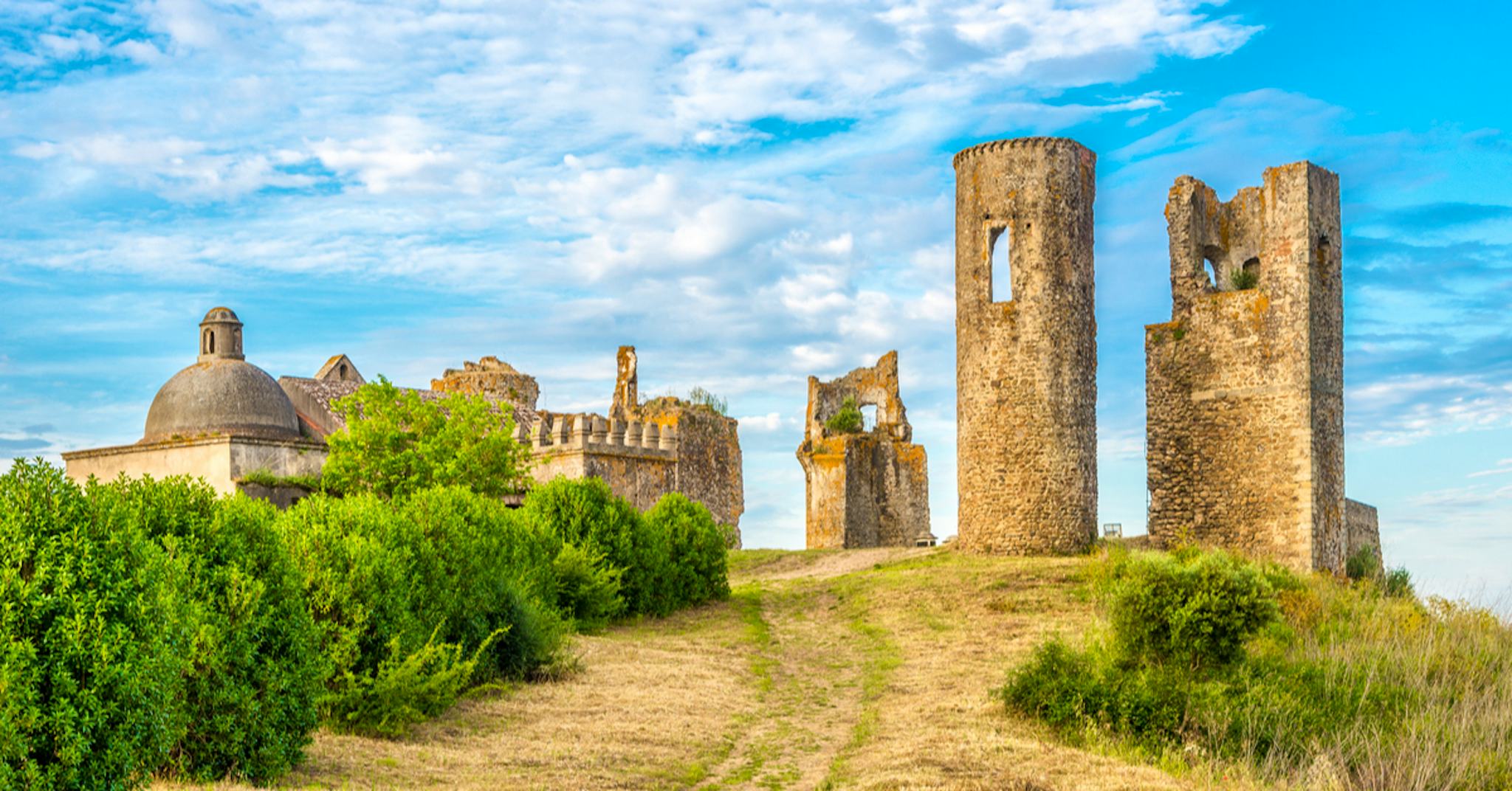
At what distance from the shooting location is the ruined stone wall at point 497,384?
134 feet

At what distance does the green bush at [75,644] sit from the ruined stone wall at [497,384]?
1259 inches

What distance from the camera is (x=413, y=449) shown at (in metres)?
27.6

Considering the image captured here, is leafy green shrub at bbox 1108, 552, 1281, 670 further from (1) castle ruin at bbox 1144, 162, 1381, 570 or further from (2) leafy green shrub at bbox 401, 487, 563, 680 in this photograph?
(1) castle ruin at bbox 1144, 162, 1381, 570

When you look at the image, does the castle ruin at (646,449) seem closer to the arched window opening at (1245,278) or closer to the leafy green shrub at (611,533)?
the leafy green shrub at (611,533)

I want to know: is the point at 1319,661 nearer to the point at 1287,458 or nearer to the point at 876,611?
the point at 876,611

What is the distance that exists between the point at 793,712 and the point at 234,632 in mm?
6940

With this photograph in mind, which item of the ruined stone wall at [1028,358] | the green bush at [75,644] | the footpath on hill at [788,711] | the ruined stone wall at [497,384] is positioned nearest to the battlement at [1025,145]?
the ruined stone wall at [1028,358]

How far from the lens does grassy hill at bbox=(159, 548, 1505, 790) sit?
36.6 feet

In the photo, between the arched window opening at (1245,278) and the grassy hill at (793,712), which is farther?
the arched window opening at (1245,278)

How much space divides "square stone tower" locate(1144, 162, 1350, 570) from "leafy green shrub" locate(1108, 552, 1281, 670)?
34.3 ft

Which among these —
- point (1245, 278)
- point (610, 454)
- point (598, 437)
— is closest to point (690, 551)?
point (610, 454)

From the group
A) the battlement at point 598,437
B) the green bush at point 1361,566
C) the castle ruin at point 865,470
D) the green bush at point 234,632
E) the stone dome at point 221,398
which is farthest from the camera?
the castle ruin at point 865,470

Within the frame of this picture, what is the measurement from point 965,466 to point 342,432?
12.8 metres

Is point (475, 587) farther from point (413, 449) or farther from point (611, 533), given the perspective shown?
point (413, 449)
